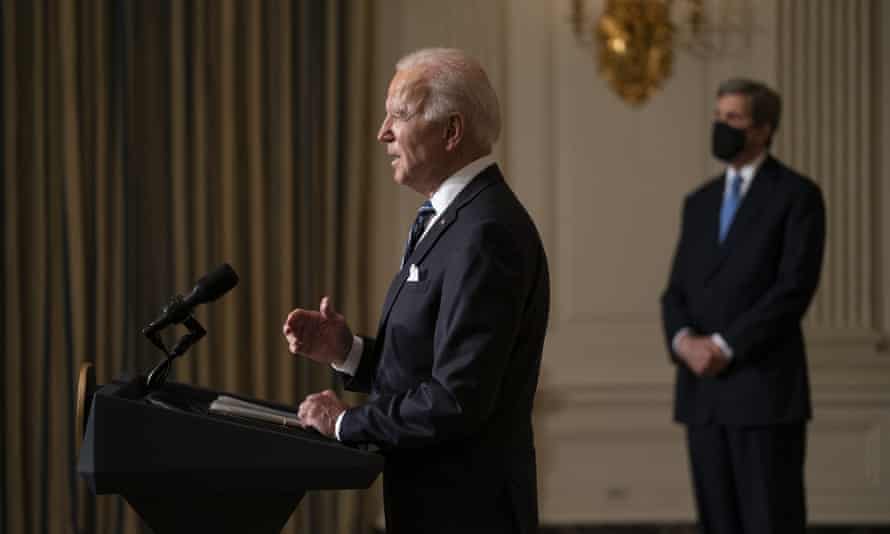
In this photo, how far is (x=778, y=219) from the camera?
406 cm

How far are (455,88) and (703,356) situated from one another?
2156 mm

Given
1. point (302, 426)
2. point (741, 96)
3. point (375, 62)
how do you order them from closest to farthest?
point (302, 426) < point (741, 96) < point (375, 62)

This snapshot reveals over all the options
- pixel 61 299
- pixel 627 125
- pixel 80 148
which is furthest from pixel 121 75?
pixel 627 125

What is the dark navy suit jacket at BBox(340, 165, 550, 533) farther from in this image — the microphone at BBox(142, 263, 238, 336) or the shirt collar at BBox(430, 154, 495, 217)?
the microphone at BBox(142, 263, 238, 336)

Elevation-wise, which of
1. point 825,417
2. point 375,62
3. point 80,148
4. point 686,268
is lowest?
point 825,417

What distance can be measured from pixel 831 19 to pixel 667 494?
220cm

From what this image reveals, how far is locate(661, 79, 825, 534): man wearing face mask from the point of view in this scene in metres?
3.99

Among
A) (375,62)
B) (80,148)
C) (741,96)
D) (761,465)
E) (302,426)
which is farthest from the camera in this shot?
(375,62)

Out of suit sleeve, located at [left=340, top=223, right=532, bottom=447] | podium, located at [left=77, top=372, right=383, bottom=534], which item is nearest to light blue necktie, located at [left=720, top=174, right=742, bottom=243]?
suit sleeve, located at [left=340, top=223, right=532, bottom=447]

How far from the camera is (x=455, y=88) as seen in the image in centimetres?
219

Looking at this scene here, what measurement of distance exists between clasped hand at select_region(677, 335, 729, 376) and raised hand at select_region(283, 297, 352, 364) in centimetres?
195

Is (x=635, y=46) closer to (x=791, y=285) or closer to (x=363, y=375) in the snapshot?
(x=791, y=285)

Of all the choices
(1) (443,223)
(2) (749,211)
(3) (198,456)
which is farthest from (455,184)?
(2) (749,211)

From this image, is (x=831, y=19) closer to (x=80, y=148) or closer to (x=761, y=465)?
(x=761, y=465)
